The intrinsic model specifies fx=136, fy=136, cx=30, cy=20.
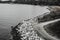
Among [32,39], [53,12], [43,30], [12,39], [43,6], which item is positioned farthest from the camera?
[43,6]

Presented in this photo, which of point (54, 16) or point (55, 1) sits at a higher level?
point (54, 16)

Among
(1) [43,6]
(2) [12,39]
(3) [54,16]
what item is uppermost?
(3) [54,16]

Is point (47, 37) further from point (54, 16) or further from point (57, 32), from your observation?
point (54, 16)

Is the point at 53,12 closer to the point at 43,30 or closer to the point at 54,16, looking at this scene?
the point at 54,16

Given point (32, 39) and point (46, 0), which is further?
point (46, 0)

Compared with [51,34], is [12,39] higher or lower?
lower

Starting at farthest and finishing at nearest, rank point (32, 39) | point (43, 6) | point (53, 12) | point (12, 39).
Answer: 1. point (43, 6)
2. point (53, 12)
3. point (12, 39)
4. point (32, 39)

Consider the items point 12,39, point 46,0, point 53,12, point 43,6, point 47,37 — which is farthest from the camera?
point 46,0

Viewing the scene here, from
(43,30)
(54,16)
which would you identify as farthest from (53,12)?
(43,30)

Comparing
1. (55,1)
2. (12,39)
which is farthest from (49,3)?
(12,39)
